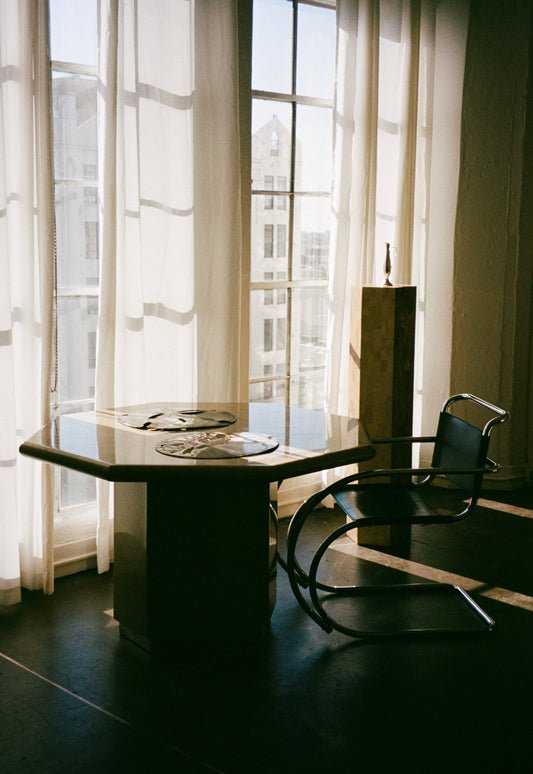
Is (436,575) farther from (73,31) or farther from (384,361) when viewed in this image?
(73,31)

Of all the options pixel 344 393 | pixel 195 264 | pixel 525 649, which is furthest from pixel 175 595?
pixel 344 393

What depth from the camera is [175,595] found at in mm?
2799

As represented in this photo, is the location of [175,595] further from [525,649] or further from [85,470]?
[525,649]

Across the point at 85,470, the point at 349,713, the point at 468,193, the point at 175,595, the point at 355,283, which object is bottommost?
the point at 349,713

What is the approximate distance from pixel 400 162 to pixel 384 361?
1.24m

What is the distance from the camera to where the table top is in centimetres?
248

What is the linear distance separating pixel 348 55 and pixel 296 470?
2560 millimetres

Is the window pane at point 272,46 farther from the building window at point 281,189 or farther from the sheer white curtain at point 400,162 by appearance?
the building window at point 281,189

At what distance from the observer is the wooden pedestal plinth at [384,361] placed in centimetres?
380

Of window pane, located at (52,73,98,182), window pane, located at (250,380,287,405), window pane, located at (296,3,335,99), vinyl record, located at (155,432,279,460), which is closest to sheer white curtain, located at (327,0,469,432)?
window pane, located at (296,3,335,99)

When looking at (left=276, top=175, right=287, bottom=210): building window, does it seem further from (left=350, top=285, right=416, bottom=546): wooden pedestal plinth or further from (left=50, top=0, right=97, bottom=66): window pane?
(left=50, top=0, right=97, bottom=66): window pane

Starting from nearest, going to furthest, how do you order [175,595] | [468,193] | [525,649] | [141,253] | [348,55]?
[175,595], [525,649], [141,253], [348,55], [468,193]

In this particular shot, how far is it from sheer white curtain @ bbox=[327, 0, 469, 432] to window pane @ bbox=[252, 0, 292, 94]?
27cm

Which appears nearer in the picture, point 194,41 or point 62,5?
point 62,5
